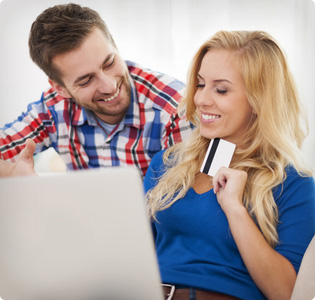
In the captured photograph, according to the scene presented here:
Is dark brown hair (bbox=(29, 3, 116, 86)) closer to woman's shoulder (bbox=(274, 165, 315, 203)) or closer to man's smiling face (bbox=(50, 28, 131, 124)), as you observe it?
man's smiling face (bbox=(50, 28, 131, 124))

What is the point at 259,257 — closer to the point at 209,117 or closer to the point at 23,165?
the point at 209,117

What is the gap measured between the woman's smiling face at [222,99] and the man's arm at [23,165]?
47 cm

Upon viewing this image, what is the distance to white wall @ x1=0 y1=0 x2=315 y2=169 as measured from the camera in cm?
99

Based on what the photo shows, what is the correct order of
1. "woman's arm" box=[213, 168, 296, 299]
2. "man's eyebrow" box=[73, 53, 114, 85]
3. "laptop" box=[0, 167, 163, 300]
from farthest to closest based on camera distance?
1. "man's eyebrow" box=[73, 53, 114, 85]
2. "woman's arm" box=[213, 168, 296, 299]
3. "laptop" box=[0, 167, 163, 300]

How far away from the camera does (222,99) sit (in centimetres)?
95

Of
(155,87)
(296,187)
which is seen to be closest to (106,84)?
(155,87)

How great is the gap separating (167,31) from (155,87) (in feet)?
0.48

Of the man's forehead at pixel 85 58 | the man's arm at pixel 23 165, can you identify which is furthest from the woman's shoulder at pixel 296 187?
the man's arm at pixel 23 165

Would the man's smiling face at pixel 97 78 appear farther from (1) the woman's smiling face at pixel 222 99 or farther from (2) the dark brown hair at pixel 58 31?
(1) the woman's smiling face at pixel 222 99

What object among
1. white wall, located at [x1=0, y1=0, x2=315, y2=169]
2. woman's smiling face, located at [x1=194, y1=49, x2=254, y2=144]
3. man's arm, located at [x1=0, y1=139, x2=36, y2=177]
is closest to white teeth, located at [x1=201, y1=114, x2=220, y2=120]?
woman's smiling face, located at [x1=194, y1=49, x2=254, y2=144]

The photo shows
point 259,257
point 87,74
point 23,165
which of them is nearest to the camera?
point 259,257

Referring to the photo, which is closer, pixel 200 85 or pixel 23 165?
pixel 200 85

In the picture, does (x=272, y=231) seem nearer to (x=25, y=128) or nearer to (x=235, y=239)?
(x=235, y=239)

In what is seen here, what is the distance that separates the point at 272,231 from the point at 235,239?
87mm
